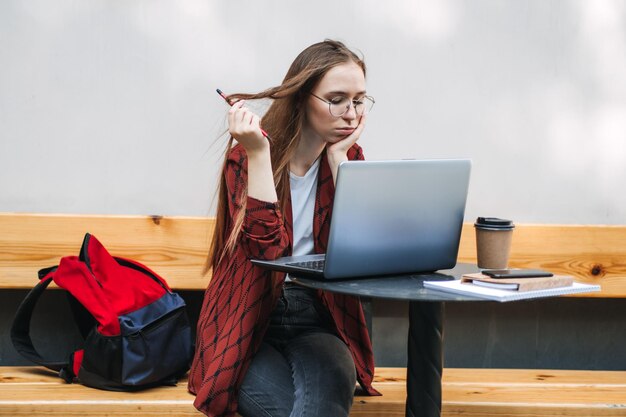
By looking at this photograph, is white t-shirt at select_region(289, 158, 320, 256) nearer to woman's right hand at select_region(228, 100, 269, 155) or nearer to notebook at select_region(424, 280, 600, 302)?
woman's right hand at select_region(228, 100, 269, 155)

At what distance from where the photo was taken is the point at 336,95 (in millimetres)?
2000

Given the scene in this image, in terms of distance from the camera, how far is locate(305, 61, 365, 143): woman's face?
199 centimetres

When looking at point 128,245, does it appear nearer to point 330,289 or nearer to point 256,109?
point 256,109

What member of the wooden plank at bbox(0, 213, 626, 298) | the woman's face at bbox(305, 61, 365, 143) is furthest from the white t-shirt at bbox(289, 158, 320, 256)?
the wooden plank at bbox(0, 213, 626, 298)

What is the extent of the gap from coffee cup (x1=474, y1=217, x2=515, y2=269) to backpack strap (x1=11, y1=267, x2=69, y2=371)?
1.10 metres

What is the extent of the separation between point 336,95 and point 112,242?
85cm

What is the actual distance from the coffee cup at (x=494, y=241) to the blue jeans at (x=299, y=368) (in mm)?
369

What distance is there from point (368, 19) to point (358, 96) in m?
0.62

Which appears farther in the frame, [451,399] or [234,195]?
[451,399]

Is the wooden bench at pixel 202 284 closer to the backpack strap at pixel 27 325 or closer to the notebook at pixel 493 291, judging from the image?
the backpack strap at pixel 27 325

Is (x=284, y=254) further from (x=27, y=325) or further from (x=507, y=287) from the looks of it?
(x=27, y=325)

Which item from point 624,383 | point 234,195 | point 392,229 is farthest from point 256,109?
point 624,383

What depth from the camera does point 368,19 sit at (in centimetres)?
256

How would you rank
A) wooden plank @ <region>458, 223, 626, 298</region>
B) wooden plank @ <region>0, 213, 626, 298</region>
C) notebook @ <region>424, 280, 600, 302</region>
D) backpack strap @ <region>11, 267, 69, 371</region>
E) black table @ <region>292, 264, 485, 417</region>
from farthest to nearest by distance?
wooden plank @ <region>458, 223, 626, 298</region> → wooden plank @ <region>0, 213, 626, 298</region> → backpack strap @ <region>11, 267, 69, 371</region> → black table @ <region>292, 264, 485, 417</region> → notebook @ <region>424, 280, 600, 302</region>
